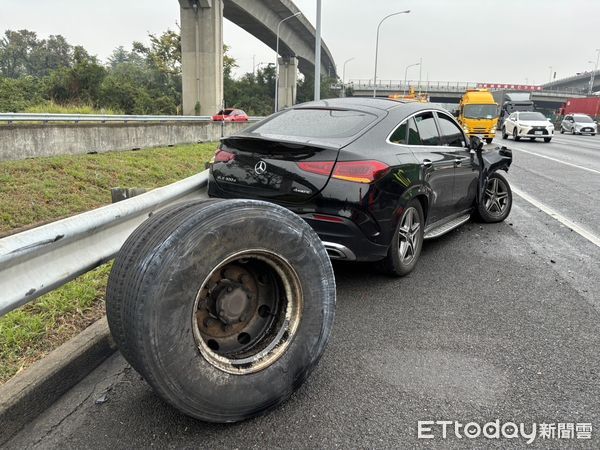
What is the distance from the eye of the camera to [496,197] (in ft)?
22.8

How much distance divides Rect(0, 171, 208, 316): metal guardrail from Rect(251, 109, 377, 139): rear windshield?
144cm

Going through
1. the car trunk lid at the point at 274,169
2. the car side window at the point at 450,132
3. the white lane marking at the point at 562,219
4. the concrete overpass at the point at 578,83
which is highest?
the concrete overpass at the point at 578,83

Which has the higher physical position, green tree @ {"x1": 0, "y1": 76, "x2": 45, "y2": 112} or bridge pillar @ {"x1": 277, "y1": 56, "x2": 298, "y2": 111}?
bridge pillar @ {"x1": 277, "y1": 56, "x2": 298, "y2": 111}

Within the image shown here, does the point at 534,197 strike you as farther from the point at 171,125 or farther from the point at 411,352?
the point at 171,125

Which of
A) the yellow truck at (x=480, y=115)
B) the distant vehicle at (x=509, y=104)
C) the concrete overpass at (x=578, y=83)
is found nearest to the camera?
the yellow truck at (x=480, y=115)

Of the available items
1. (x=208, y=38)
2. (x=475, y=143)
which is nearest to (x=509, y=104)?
(x=208, y=38)

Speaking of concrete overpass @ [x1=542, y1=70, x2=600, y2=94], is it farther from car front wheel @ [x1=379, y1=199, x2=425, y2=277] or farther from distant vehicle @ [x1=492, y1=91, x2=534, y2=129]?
car front wheel @ [x1=379, y1=199, x2=425, y2=277]

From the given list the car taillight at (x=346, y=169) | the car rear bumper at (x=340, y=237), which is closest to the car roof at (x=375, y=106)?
the car taillight at (x=346, y=169)

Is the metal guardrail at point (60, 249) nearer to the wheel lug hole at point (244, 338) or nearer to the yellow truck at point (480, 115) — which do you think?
the wheel lug hole at point (244, 338)

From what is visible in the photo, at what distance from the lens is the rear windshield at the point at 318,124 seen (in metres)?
4.26

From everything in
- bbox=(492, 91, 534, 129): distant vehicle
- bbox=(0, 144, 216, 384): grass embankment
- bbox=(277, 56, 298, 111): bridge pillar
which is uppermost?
bbox=(277, 56, 298, 111): bridge pillar

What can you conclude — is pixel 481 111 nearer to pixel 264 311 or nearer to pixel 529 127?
pixel 529 127

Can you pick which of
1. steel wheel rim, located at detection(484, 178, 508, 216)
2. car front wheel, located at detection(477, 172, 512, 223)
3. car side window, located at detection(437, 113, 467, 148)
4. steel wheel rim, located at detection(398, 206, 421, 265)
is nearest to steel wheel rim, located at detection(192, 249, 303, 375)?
steel wheel rim, located at detection(398, 206, 421, 265)

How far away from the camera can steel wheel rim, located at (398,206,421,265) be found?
14.9ft
